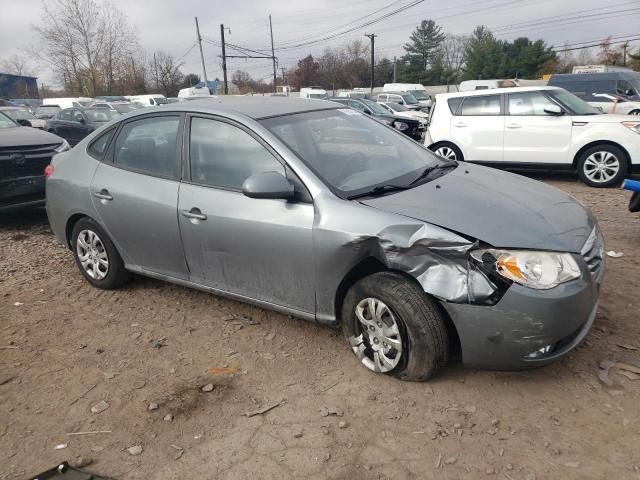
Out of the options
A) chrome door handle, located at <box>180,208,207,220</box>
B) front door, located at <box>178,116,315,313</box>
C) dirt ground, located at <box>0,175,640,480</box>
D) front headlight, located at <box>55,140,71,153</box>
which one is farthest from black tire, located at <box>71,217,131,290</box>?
front headlight, located at <box>55,140,71,153</box>

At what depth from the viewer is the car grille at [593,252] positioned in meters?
2.84

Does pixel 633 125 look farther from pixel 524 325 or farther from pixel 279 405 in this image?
pixel 279 405

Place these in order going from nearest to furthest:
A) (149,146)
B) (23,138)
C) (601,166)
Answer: (149,146), (23,138), (601,166)

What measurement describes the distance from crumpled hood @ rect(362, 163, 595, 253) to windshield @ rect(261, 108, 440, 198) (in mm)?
228

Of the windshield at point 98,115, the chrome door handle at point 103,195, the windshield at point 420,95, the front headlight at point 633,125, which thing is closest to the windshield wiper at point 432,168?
the chrome door handle at point 103,195

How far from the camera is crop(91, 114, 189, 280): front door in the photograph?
3.77m

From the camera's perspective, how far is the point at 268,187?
3057 mm

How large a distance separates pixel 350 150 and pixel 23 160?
192 inches

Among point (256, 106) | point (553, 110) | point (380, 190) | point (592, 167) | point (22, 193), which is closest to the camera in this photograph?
point (380, 190)

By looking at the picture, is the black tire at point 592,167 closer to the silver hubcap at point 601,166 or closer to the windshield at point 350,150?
the silver hubcap at point 601,166

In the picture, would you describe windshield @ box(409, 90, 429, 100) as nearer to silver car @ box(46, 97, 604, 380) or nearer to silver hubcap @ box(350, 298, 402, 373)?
silver car @ box(46, 97, 604, 380)

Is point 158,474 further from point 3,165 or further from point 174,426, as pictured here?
point 3,165

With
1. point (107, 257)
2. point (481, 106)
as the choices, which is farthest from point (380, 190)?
point (481, 106)

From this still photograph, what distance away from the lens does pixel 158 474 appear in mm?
2436
